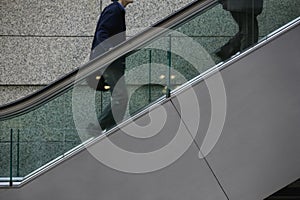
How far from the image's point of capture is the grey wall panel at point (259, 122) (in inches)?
185

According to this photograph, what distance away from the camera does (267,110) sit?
4.72m

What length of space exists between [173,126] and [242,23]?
0.85 metres

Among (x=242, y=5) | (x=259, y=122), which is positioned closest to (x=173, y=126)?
(x=259, y=122)

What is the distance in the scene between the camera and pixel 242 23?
186 inches

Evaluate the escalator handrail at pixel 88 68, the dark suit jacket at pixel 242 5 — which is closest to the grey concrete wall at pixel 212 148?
the dark suit jacket at pixel 242 5

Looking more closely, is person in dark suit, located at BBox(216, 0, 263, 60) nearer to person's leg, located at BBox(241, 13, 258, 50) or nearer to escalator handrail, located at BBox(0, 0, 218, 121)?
person's leg, located at BBox(241, 13, 258, 50)

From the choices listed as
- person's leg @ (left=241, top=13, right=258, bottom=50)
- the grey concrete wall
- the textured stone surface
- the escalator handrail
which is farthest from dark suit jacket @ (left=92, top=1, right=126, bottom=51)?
the textured stone surface

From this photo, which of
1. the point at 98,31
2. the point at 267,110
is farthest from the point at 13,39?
the point at 267,110

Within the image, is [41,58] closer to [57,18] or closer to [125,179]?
[57,18]

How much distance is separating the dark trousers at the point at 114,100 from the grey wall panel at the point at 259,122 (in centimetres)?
36

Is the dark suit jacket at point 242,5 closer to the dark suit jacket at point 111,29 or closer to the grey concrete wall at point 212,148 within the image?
the grey concrete wall at point 212,148

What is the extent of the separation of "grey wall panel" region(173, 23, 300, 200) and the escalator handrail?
461 mm

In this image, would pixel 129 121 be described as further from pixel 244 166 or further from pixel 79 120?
pixel 244 166

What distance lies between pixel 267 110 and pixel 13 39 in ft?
13.2
